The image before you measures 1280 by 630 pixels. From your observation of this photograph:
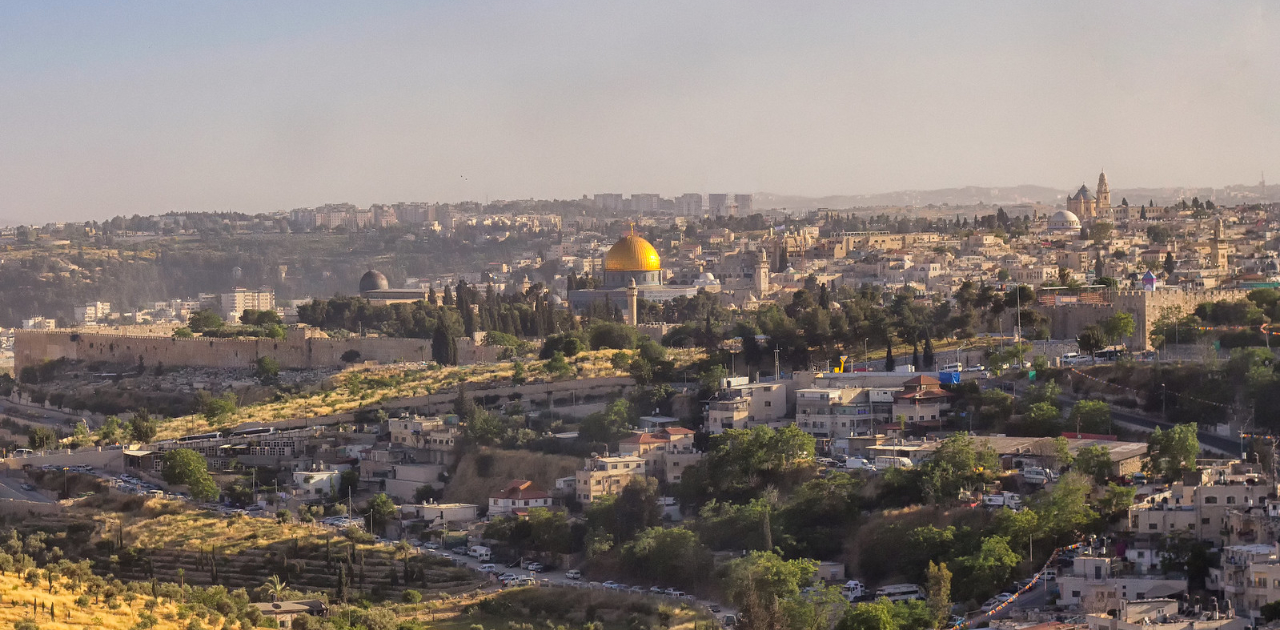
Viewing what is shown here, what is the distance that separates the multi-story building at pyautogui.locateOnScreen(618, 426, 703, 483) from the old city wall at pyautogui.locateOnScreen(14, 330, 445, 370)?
53.6 feet

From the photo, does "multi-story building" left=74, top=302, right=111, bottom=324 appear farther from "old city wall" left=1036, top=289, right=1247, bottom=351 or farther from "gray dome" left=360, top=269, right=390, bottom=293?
"old city wall" left=1036, top=289, right=1247, bottom=351

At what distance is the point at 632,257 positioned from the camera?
67.4 metres

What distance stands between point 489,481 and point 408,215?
4941 inches

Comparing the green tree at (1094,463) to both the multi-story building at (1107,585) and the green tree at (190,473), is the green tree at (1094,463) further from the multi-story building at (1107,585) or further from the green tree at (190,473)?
the green tree at (190,473)

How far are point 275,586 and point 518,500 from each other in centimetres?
462

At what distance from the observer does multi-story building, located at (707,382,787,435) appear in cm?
3569

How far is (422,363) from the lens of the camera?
51.8m

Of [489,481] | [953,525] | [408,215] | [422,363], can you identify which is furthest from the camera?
[408,215]

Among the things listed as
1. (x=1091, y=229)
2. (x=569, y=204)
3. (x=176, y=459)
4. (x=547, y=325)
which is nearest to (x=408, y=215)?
(x=569, y=204)

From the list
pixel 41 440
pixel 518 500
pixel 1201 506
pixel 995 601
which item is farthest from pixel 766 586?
pixel 41 440

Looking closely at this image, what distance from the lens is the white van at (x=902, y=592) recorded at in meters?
26.8

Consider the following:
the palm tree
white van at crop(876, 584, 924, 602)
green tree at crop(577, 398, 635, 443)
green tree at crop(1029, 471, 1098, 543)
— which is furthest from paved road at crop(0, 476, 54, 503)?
green tree at crop(1029, 471, 1098, 543)

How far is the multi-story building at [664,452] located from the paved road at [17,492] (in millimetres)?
11441

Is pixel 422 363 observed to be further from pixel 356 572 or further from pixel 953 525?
pixel 953 525
